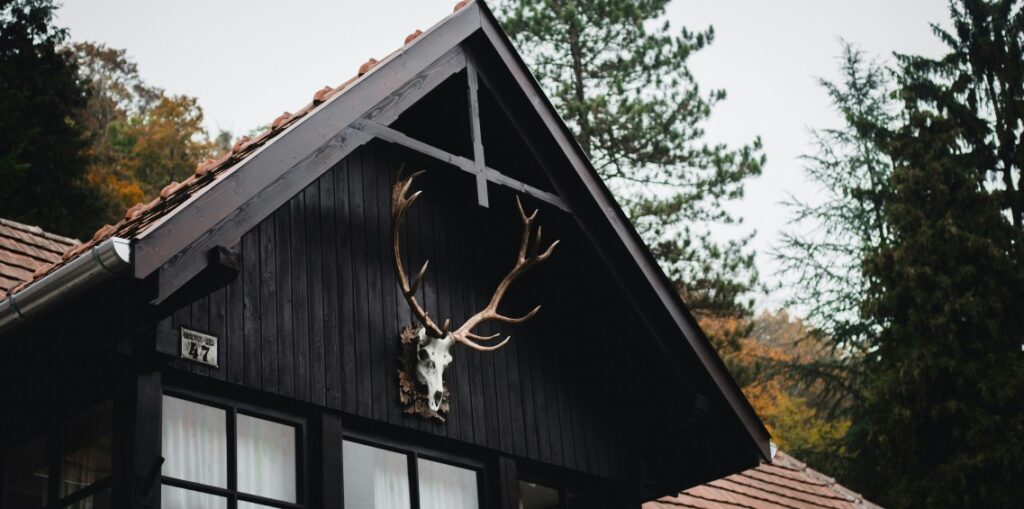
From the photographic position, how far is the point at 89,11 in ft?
161

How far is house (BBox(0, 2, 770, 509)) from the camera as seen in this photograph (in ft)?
20.4

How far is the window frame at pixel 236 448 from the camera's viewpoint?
21.2 ft

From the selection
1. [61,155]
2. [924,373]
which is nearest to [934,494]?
[924,373]

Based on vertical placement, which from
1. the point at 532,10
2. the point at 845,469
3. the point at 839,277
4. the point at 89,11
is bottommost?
the point at 845,469

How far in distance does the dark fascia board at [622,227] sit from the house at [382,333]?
2 centimetres

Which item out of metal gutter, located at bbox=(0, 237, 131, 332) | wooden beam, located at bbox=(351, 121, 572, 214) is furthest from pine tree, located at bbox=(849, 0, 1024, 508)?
metal gutter, located at bbox=(0, 237, 131, 332)

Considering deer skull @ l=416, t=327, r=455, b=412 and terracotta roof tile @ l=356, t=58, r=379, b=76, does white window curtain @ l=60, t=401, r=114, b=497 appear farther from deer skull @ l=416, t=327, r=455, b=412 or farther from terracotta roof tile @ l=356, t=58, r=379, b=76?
terracotta roof tile @ l=356, t=58, r=379, b=76

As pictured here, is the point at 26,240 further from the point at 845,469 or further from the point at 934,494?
the point at 845,469

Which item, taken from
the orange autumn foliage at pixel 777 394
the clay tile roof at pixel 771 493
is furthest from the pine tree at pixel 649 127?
the clay tile roof at pixel 771 493

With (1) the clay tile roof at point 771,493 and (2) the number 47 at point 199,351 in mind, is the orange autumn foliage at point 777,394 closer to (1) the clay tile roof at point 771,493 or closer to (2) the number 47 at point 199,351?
(1) the clay tile roof at point 771,493

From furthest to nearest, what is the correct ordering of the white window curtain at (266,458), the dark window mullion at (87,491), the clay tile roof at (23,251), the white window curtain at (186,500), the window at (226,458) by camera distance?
the clay tile roof at (23,251) → the white window curtain at (266,458) → the window at (226,458) → the white window curtain at (186,500) → the dark window mullion at (87,491)

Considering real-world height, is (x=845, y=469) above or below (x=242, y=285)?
above

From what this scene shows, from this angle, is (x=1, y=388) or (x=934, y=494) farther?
(x=934, y=494)

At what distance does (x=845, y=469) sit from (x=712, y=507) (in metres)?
14.1
